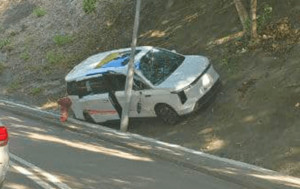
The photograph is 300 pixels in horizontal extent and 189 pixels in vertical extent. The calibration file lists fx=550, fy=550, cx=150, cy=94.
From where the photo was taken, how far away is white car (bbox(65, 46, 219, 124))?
13.6 metres

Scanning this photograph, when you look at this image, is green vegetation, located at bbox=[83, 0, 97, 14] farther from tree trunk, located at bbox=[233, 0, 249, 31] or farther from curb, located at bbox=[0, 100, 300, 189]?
tree trunk, located at bbox=[233, 0, 249, 31]

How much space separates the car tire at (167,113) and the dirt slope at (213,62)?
20 centimetres

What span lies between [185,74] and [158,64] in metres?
1.21

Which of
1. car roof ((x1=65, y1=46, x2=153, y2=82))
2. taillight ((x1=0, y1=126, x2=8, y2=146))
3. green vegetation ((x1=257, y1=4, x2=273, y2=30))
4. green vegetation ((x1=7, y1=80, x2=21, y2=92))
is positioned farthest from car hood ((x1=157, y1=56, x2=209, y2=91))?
green vegetation ((x1=7, y1=80, x2=21, y2=92))

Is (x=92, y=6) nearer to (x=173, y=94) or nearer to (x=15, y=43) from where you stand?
(x=15, y=43)

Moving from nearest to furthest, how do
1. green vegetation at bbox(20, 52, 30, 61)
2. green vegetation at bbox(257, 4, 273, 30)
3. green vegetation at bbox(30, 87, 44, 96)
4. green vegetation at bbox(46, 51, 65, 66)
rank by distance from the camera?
1. green vegetation at bbox(257, 4, 273, 30)
2. green vegetation at bbox(30, 87, 44, 96)
3. green vegetation at bbox(46, 51, 65, 66)
4. green vegetation at bbox(20, 52, 30, 61)

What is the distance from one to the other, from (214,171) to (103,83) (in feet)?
18.6

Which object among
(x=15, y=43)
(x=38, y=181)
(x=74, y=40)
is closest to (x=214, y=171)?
(x=38, y=181)

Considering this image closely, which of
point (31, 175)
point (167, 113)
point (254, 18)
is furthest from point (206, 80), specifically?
point (31, 175)

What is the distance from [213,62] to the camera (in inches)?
627

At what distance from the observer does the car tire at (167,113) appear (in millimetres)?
13914

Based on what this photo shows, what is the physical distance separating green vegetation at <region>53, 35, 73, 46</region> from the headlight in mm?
12779

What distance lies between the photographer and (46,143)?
14.6 metres

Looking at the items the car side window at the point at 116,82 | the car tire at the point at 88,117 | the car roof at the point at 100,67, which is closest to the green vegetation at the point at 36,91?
the car roof at the point at 100,67
